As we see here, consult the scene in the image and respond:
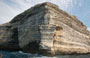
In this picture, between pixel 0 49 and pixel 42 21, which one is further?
pixel 0 49

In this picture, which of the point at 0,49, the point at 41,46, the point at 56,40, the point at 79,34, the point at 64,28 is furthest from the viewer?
the point at 0,49

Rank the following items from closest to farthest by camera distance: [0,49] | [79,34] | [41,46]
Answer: [41,46] < [79,34] < [0,49]

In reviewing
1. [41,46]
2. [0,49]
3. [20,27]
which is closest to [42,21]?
[41,46]

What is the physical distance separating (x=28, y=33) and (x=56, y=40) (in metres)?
9.41

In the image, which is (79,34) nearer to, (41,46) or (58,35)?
(58,35)

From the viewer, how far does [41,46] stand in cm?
4325

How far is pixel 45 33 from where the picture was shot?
45.2 metres

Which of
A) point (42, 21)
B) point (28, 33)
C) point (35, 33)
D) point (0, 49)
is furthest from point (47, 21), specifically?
point (0, 49)

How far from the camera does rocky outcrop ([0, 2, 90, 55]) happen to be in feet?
148

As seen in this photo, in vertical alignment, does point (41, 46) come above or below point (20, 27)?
below

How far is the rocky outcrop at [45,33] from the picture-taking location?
148ft

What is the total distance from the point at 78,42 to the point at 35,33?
554 inches

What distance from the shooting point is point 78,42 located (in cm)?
5409

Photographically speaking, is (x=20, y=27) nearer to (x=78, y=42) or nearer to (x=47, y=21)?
(x=47, y=21)
